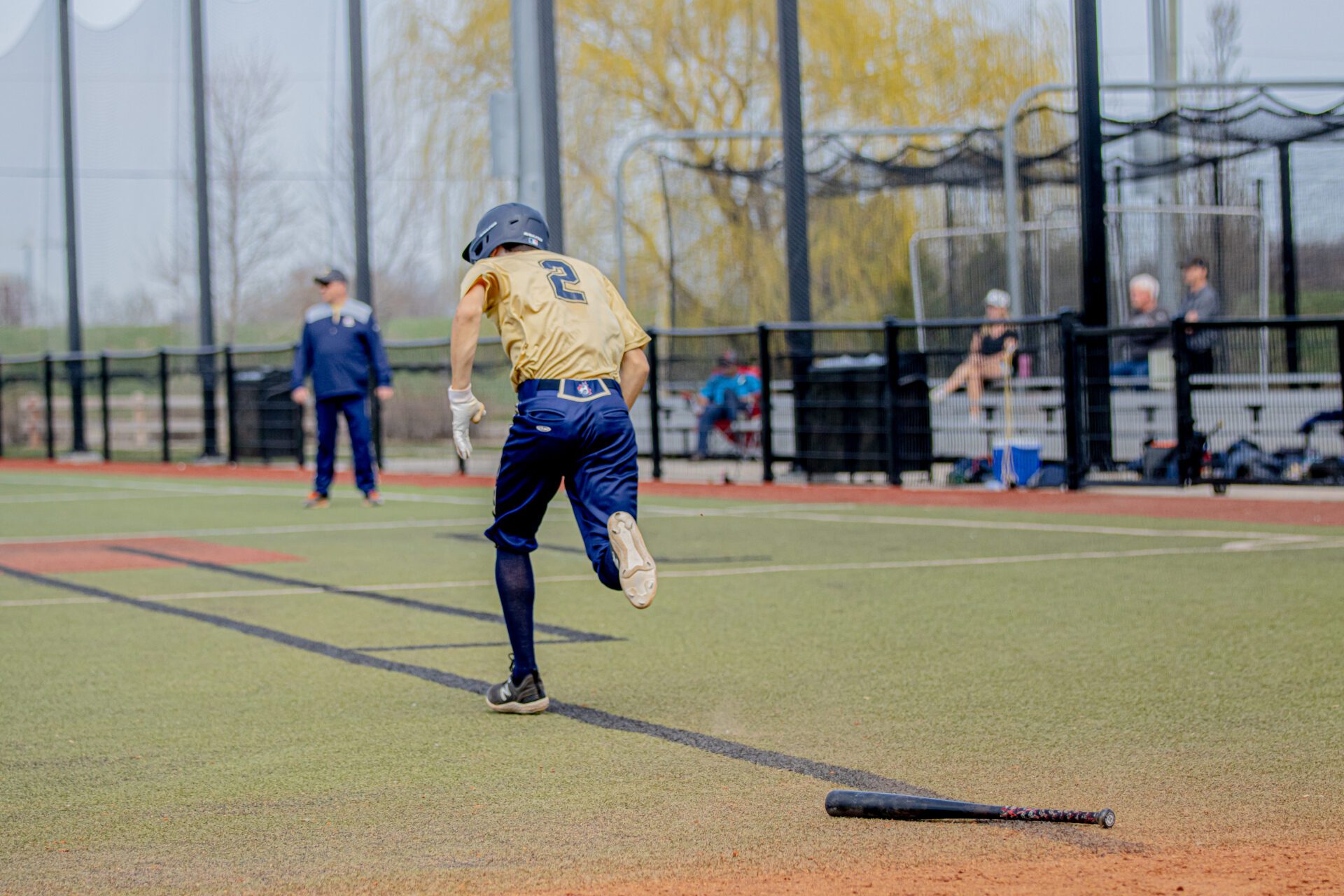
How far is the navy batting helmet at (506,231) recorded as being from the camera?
5.50 m

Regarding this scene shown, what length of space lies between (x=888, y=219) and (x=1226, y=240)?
4338mm

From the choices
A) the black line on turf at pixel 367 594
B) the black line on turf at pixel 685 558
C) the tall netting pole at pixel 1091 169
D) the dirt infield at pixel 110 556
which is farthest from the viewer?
the tall netting pole at pixel 1091 169

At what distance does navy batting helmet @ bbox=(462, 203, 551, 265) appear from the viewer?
5504 mm

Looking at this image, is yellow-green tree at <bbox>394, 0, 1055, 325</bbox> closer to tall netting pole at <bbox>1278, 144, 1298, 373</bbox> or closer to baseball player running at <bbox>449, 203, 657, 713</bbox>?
tall netting pole at <bbox>1278, 144, 1298, 373</bbox>

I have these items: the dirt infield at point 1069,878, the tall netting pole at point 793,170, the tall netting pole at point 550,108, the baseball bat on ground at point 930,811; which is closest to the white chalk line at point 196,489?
the tall netting pole at point 550,108

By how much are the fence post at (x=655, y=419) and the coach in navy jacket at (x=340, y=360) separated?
4.10 metres

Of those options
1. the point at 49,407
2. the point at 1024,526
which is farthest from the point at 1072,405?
the point at 49,407

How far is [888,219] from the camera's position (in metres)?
20.5

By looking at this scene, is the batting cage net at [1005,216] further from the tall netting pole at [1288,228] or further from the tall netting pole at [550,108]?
the tall netting pole at [550,108]

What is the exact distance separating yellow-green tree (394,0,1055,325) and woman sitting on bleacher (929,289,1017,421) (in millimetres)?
7404

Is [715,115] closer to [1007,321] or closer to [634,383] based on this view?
[1007,321]

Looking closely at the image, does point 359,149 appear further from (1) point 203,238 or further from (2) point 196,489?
(2) point 196,489

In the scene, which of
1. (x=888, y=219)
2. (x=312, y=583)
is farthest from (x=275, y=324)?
(x=312, y=583)

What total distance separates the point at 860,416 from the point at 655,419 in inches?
111
